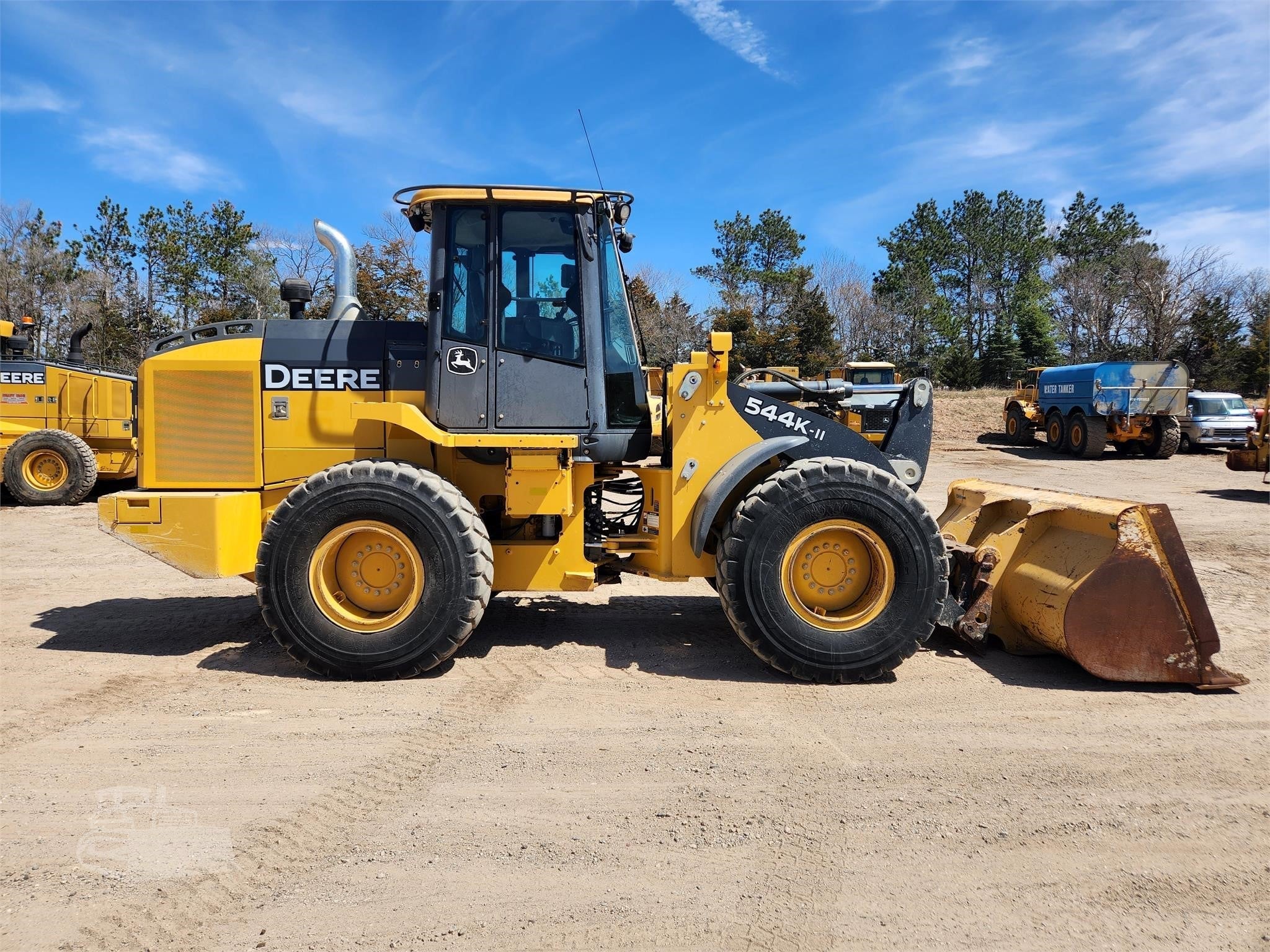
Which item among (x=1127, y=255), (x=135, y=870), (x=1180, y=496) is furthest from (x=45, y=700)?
(x=1127, y=255)

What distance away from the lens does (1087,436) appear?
2222 cm

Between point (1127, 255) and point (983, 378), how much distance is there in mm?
12220

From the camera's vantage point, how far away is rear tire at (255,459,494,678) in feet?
14.9

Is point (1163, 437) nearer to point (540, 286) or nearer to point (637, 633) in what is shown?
point (637, 633)

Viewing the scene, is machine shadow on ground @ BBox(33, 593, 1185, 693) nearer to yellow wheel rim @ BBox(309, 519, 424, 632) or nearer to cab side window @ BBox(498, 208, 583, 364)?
yellow wheel rim @ BBox(309, 519, 424, 632)

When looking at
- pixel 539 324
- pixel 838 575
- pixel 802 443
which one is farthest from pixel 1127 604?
pixel 539 324

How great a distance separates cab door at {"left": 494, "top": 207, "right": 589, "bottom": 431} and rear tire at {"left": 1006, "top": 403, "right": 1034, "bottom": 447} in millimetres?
24333

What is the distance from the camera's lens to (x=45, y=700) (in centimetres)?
434

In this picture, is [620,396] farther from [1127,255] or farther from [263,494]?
[1127,255]

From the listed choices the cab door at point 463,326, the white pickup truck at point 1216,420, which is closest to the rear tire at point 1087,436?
the white pickup truck at point 1216,420

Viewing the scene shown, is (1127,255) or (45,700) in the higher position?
(1127,255)

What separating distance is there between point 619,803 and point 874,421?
5.17 metres

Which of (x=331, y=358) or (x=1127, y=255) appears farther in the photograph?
(x=1127, y=255)

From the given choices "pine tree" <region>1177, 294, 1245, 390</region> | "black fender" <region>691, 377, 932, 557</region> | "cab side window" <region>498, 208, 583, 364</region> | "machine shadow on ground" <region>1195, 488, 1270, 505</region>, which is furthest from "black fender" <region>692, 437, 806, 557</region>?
"pine tree" <region>1177, 294, 1245, 390</region>
